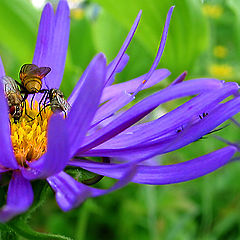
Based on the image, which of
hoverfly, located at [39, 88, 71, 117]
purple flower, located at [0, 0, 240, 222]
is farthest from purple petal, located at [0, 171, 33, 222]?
hoverfly, located at [39, 88, 71, 117]

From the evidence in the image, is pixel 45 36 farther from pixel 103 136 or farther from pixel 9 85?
pixel 103 136

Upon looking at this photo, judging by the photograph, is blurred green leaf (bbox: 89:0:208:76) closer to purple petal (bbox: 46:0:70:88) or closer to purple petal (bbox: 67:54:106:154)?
purple petal (bbox: 46:0:70:88)

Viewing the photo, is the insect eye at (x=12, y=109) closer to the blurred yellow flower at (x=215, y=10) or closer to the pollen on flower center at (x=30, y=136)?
the pollen on flower center at (x=30, y=136)

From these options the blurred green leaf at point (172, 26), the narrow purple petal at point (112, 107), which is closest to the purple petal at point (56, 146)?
the narrow purple petal at point (112, 107)

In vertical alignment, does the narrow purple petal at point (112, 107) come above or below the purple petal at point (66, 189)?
below

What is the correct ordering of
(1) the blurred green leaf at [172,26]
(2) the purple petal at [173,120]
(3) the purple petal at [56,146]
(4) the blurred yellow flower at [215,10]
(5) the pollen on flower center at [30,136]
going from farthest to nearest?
1. (4) the blurred yellow flower at [215,10]
2. (1) the blurred green leaf at [172,26]
3. (5) the pollen on flower center at [30,136]
4. (2) the purple petal at [173,120]
5. (3) the purple petal at [56,146]

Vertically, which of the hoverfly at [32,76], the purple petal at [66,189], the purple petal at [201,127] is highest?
the hoverfly at [32,76]
